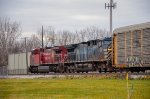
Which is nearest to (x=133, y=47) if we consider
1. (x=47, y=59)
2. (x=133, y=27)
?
(x=133, y=27)

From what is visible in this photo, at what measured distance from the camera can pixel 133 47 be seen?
2402 cm

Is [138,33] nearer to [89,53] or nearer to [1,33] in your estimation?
[89,53]

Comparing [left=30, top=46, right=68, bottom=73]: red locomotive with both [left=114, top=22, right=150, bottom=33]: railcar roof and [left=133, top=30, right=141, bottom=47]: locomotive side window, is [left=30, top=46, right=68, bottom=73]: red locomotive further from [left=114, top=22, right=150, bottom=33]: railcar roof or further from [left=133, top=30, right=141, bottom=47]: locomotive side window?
[left=133, top=30, right=141, bottom=47]: locomotive side window

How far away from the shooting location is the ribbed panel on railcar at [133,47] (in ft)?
74.6

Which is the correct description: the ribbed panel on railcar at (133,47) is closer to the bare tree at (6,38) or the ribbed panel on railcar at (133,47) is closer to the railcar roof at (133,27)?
the railcar roof at (133,27)

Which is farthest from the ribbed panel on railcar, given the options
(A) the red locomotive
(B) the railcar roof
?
(A) the red locomotive

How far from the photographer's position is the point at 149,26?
22.3 metres

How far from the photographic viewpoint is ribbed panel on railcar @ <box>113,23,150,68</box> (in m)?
22.7

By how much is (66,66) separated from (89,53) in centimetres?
521

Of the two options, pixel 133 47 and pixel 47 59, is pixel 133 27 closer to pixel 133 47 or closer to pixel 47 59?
pixel 133 47

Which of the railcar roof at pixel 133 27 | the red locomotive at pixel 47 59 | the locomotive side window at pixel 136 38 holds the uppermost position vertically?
the railcar roof at pixel 133 27

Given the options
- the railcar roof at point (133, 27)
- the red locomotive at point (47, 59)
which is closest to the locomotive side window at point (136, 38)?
the railcar roof at point (133, 27)

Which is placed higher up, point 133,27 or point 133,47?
point 133,27

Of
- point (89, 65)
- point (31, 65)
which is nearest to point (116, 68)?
point (89, 65)
